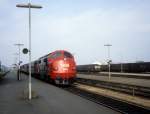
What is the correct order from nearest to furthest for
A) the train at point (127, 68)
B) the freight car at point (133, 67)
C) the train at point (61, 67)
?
the train at point (61, 67) < the freight car at point (133, 67) < the train at point (127, 68)

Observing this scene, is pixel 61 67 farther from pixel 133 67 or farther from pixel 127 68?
pixel 127 68

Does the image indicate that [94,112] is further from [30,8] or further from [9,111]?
[30,8]

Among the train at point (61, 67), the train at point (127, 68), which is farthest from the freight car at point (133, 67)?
the train at point (61, 67)

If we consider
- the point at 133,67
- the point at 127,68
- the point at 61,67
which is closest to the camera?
the point at 61,67

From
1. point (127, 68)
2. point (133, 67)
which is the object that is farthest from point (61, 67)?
point (127, 68)

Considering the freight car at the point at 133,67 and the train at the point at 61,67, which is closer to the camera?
the train at the point at 61,67

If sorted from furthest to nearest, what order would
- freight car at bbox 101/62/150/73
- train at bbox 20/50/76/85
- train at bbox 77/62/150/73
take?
1. train at bbox 77/62/150/73
2. freight car at bbox 101/62/150/73
3. train at bbox 20/50/76/85

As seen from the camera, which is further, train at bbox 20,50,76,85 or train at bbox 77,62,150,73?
train at bbox 77,62,150,73

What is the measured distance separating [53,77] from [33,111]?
1427cm

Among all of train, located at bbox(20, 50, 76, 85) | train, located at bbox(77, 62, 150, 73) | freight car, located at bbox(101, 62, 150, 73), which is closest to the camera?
train, located at bbox(20, 50, 76, 85)

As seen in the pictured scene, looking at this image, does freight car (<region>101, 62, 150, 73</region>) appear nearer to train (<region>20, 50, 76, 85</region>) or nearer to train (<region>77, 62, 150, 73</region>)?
train (<region>77, 62, 150, 73</region>)

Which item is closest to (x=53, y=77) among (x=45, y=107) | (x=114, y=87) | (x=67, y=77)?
(x=67, y=77)

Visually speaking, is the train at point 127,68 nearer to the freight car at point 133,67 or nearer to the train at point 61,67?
the freight car at point 133,67

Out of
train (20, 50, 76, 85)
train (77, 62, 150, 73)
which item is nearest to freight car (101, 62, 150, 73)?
train (77, 62, 150, 73)
